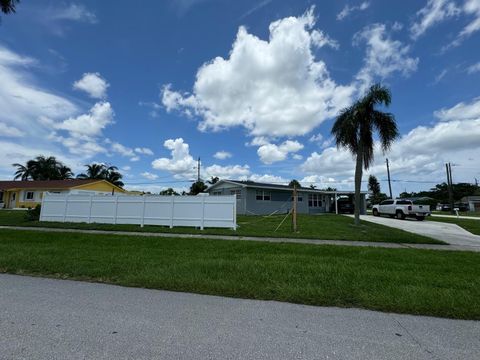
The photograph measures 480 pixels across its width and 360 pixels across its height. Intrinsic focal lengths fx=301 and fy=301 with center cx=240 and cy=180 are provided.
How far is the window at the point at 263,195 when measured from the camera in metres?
28.2

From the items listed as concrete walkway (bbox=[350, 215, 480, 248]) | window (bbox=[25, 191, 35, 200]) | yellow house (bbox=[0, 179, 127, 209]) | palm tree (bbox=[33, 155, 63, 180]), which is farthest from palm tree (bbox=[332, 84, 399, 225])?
palm tree (bbox=[33, 155, 63, 180])

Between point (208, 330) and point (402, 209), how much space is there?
1088 inches

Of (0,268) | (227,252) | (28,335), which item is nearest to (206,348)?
(28,335)

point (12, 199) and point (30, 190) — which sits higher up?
point (30, 190)

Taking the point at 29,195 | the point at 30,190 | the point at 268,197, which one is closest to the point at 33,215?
the point at 268,197

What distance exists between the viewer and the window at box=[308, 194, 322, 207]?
3412 centimetres

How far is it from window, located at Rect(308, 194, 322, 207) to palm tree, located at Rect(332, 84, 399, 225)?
Answer: 52.0 feet

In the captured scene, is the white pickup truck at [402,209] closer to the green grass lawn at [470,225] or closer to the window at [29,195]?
the green grass lawn at [470,225]

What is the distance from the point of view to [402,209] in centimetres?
2684

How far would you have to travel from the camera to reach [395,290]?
5000mm

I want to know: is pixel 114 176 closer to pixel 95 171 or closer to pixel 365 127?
pixel 95 171

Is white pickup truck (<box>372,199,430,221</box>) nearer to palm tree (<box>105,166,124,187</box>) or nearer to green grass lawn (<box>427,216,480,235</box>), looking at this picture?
green grass lawn (<box>427,216,480,235</box>)

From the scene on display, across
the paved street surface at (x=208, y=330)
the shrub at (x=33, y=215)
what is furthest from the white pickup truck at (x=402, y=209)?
the shrub at (x=33, y=215)

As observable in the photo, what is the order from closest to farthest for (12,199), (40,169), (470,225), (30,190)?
(470,225)
(30,190)
(12,199)
(40,169)
